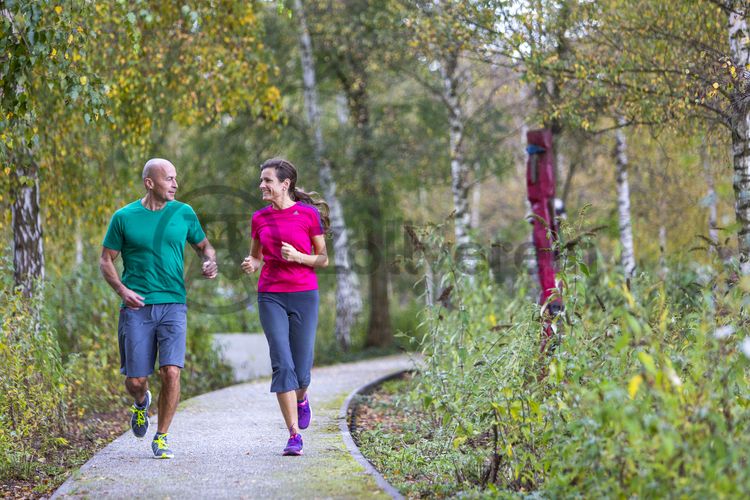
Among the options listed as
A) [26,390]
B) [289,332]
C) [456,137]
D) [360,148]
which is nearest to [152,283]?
[289,332]

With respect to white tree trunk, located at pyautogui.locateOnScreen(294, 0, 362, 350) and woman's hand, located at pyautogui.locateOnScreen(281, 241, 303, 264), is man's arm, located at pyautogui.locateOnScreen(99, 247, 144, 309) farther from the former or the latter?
white tree trunk, located at pyautogui.locateOnScreen(294, 0, 362, 350)

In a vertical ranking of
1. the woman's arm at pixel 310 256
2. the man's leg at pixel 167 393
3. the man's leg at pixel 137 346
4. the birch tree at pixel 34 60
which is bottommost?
the man's leg at pixel 167 393

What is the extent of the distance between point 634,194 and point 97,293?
12.8m

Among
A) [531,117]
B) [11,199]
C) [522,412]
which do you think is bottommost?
[522,412]

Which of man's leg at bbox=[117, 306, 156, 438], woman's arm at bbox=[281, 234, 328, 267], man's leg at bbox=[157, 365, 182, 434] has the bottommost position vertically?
man's leg at bbox=[157, 365, 182, 434]

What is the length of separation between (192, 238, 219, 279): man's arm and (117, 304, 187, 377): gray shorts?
35 cm

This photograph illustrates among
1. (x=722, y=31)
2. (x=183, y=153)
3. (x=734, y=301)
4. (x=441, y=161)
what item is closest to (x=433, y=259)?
(x=722, y=31)

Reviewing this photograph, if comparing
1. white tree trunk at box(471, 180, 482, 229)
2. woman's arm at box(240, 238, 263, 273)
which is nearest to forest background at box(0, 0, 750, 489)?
woman's arm at box(240, 238, 263, 273)

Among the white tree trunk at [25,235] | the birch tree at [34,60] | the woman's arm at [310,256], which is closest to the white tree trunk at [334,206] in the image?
the white tree trunk at [25,235]

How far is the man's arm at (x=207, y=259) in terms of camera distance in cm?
691

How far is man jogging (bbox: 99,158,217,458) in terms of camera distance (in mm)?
6801

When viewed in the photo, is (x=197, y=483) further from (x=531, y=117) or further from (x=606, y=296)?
(x=531, y=117)

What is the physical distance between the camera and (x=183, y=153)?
22.4 metres

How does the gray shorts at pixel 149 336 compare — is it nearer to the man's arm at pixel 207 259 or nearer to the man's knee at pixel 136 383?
the man's knee at pixel 136 383
